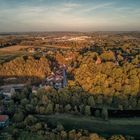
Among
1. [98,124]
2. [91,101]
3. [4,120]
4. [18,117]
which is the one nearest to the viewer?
[4,120]

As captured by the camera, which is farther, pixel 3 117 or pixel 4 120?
pixel 3 117

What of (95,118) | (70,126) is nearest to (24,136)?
(70,126)

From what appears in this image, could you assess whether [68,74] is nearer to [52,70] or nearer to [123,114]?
[52,70]

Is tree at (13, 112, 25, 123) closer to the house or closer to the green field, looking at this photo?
the house

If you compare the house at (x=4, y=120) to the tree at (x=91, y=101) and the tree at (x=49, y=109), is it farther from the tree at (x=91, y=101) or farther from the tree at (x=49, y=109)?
the tree at (x=91, y=101)

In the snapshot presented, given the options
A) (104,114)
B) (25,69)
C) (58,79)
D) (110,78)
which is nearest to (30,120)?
(104,114)

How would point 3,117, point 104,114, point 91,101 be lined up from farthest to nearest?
point 91,101, point 104,114, point 3,117

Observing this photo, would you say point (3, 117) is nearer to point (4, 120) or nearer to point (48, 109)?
point (4, 120)

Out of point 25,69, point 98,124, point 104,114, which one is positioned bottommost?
point 98,124

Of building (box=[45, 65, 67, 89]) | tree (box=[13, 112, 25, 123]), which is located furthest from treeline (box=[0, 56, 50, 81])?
tree (box=[13, 112, 25, 123])
